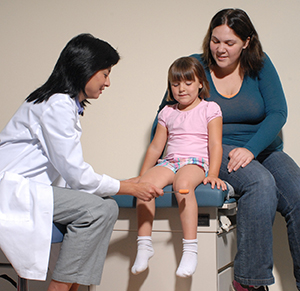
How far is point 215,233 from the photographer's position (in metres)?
1.30

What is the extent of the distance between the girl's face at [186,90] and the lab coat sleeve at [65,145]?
55cm

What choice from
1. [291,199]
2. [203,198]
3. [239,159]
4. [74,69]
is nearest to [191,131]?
[239,159]

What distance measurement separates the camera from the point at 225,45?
156 centimetres

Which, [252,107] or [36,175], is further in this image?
[252,107]

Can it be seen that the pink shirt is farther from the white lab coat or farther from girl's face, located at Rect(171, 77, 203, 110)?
the white lab coat

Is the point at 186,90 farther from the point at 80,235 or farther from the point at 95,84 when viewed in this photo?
the point at 80,235

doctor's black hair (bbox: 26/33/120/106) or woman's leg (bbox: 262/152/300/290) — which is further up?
doctor's black hair (bbox: 26/33/120/106)

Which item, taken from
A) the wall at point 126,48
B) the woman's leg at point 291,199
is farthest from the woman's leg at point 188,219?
the wall at point 126,48

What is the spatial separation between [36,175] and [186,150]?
617 mm

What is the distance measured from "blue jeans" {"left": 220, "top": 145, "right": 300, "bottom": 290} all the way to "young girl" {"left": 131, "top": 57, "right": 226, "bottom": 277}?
100mm

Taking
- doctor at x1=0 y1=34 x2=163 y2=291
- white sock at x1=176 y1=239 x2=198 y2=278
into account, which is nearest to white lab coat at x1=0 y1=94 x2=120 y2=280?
doctor at x1=0 y1=34 x2=163 y2=291

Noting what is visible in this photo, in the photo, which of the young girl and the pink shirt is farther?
the pink shirt

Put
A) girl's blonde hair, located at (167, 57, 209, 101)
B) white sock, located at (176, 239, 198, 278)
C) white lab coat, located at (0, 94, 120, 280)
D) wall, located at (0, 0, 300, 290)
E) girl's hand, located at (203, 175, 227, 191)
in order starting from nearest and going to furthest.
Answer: white lab coat, located at (0, 94, 120, 280) < white sock, located at (176, 239, 198, 278) < girl's hand, located at (203, 175, 227, 191) < girl's blonde hair, located at (167, 57, 209, 101) < wall, located at (0, 0, 300, 290)

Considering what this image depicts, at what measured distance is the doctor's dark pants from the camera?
3.34 ft
